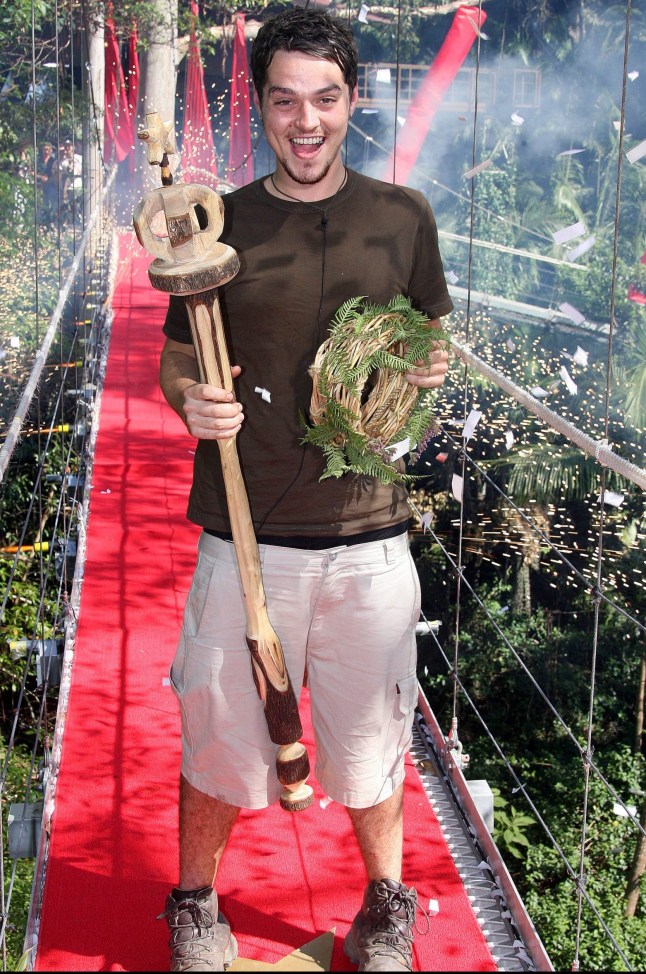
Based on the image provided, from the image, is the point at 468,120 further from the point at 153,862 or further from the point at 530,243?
the point at 153,862

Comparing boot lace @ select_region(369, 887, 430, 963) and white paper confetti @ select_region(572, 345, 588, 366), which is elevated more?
boot lace @ select_region(369, 887, 430, 963)

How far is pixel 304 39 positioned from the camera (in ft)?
4.64

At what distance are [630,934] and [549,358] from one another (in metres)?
6.49

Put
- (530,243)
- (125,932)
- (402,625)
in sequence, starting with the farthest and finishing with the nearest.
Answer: (530,243)
(125,932)
(402,625)

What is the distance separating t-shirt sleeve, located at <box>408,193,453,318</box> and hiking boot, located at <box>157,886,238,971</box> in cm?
89

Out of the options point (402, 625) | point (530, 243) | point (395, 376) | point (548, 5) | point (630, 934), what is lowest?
point (630, 934)

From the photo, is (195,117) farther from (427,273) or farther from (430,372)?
(430,372)

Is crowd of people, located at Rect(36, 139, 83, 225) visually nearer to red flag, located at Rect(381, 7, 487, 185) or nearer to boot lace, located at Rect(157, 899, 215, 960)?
red flag, located at Rect(381, 7, 487, 185)

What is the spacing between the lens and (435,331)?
1.47 metres

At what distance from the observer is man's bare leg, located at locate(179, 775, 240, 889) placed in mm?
1581

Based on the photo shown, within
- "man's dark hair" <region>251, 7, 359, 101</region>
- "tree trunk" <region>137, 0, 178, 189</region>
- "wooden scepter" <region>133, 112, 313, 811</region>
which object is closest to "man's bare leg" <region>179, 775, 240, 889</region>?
"wooden scepter" <region>133, 112, 313, 811</region>

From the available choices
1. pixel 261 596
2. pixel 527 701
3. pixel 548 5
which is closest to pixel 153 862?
pixel 261 596

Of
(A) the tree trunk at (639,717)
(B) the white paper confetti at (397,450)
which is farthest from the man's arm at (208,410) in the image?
(A) the tree trunk at (639,717)

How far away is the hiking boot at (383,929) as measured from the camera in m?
1.55
